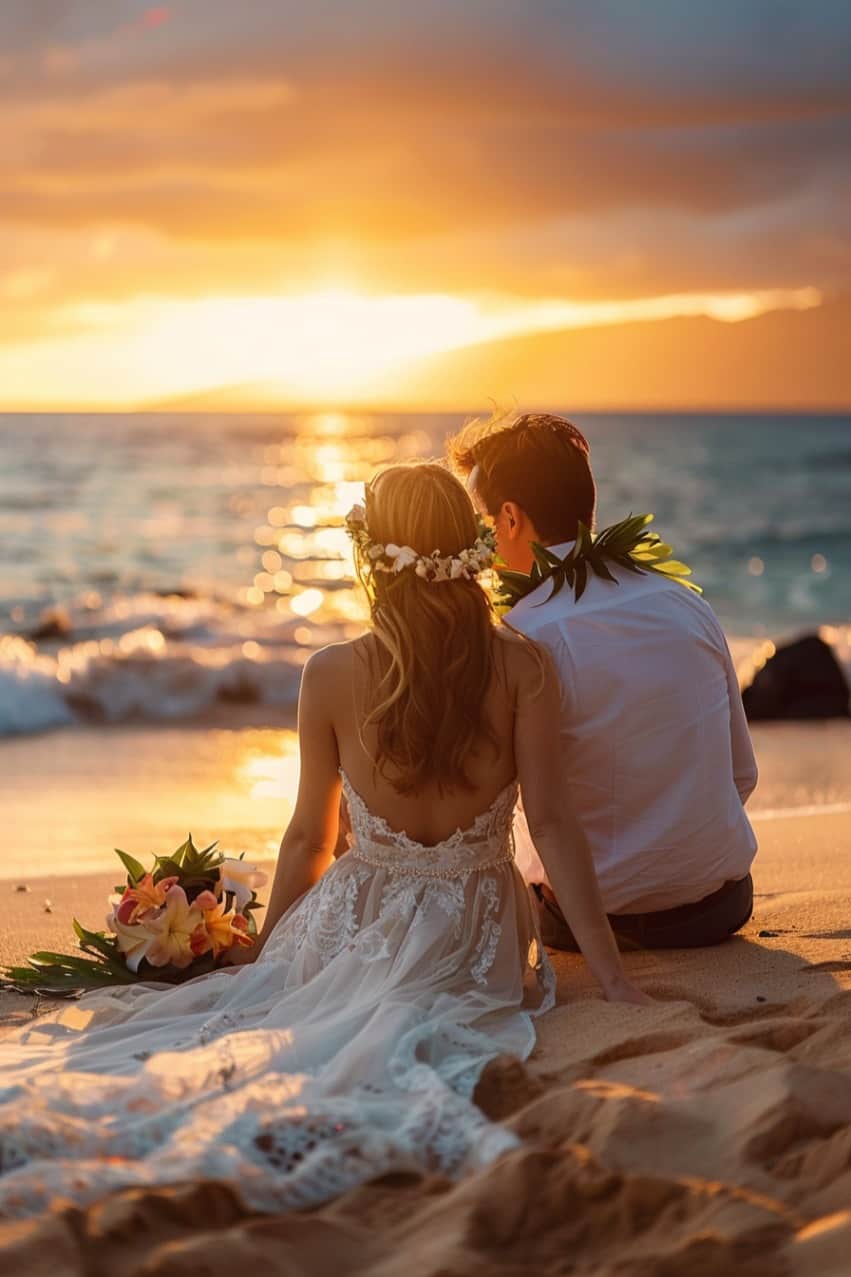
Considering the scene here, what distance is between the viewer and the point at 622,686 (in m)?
4.14

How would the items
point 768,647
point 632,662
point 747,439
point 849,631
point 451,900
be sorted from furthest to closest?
point 747,439 < point 849,631 < point 768,647 < point 632,662 < point 451,900

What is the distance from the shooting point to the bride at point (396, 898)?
10.6ft

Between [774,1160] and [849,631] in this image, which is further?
[849,631]

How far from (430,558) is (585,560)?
708 millimetres

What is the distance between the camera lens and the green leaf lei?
421 centimetres

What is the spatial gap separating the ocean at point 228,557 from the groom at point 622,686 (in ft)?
2.43

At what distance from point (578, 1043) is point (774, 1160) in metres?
0.82

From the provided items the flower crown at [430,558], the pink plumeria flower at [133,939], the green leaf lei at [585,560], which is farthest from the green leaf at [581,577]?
the pink plumeria flower at [133,939]

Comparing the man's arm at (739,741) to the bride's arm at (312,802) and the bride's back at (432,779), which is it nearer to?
the bride's back at (432,779)

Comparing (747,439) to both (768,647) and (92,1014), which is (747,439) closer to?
(768,647)

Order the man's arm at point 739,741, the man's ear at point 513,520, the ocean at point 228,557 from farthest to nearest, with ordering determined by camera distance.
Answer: the ocean at point 228,557 < the man's arm at point 739,741 < the man's ear at point 513,520

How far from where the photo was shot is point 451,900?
3863 mm

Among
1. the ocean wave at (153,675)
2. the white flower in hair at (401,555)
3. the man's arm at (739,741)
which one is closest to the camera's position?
the white flower in hair at (401,555)

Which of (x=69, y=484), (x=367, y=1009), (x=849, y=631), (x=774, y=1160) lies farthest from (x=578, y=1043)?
(x=69, y=484)
